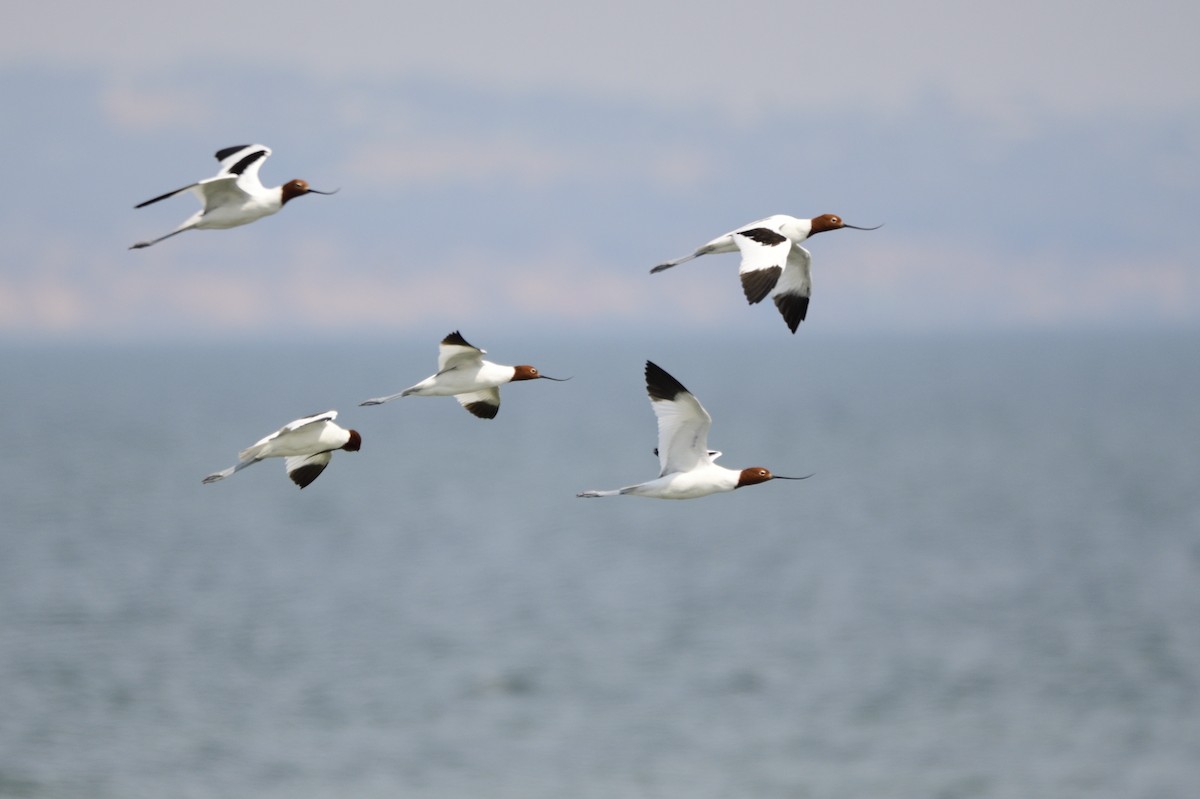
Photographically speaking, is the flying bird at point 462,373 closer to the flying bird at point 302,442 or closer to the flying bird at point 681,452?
the flying bird at point 302,442

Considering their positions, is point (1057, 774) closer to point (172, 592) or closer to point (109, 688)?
point (109, 688)

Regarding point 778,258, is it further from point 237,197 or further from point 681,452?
point 237,197

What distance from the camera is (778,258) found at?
19.7m

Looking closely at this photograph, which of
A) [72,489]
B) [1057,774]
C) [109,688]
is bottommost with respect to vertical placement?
[1057,774]

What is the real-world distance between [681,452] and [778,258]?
8.68ft

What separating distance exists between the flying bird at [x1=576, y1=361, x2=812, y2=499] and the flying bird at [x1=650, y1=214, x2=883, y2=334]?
156 centimetres

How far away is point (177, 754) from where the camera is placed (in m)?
58.8

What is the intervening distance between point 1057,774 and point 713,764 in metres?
11.8

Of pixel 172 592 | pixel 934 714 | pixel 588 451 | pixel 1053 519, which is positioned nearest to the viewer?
pixel 934 714

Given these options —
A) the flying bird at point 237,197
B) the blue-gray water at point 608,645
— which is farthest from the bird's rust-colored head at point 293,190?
the blue-gray water at point 608,645

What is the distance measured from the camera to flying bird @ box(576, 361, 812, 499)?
63.4 ft

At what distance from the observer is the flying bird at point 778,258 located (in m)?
19.2

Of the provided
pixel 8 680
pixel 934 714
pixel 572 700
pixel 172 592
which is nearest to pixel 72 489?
pixel 172 592

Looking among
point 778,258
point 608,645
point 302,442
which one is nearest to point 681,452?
point 778,258
